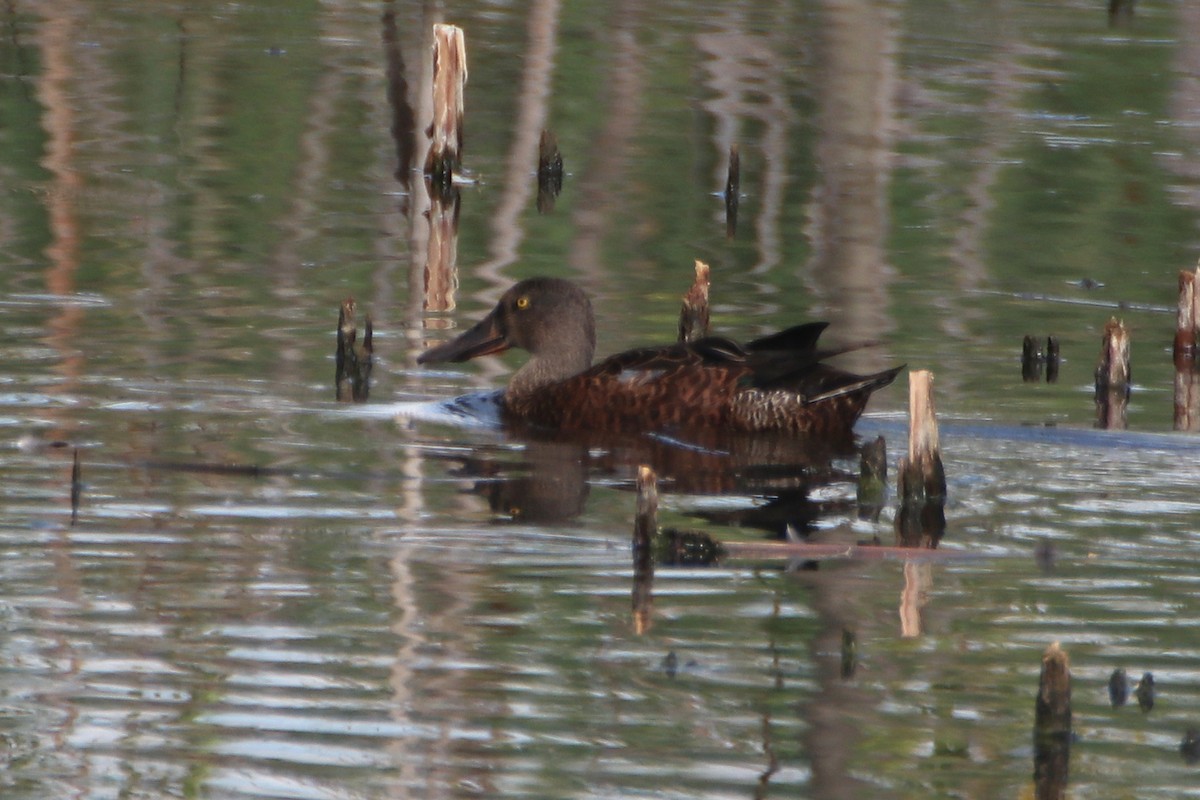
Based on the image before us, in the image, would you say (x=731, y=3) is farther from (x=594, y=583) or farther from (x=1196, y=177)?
(x=594, y=583)

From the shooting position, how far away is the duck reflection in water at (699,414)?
9039 millimetres

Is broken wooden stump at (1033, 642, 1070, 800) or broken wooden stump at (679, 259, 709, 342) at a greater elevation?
broken wooden stump at (1033, 642, 1070, 800)

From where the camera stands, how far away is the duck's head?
10.6 metres

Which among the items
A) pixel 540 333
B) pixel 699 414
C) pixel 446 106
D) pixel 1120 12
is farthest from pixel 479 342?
pixel 1120 12

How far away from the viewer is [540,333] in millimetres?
10641

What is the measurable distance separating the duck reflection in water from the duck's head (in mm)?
168

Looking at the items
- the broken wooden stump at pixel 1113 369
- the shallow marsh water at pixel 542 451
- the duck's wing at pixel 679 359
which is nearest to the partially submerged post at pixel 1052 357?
the shallow marsh water at pixel 542 451

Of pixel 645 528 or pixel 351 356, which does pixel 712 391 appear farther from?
pixel 645 528

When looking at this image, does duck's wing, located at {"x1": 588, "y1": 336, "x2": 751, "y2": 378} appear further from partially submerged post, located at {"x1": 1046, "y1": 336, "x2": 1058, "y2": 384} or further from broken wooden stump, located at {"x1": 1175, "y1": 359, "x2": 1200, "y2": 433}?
broken wooden stump, located at {"x1": 1175, "y1": 359, "x2": 1200, "y2": 433}

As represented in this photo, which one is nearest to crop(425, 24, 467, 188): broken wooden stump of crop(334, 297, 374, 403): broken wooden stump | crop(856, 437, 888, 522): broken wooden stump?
crop(334, 297, 374, 403): broken wooden stump

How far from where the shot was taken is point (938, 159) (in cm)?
1747

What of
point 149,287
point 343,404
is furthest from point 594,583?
point 149,287

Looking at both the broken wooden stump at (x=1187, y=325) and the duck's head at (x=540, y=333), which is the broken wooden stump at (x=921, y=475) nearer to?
Answer: the duck's head at (x=540, y=333)

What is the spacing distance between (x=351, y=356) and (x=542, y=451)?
4.38 feet
